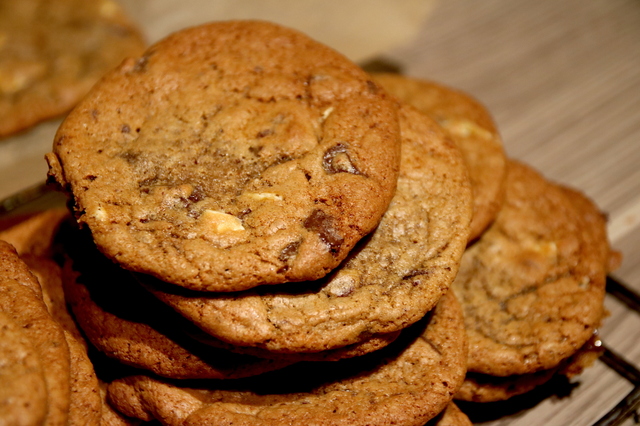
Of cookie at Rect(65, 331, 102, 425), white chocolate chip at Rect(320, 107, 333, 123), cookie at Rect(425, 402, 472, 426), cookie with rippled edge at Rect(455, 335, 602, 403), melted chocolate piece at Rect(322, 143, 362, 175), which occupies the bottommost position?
cookie at Rect(65, 331, 102, 425)

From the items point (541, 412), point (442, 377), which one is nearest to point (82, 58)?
point (442, 377)

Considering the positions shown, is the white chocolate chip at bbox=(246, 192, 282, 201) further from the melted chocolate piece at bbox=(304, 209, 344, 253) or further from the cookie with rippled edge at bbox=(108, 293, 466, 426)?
the cookie with rippled edge at bbox=(108, 293, 466, 426)

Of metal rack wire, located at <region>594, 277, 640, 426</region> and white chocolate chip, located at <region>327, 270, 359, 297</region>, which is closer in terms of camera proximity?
white chocolate chip, located at <region>327, 270, 359, 297</region>

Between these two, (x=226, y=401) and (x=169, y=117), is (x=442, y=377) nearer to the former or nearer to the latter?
(x=226, y=401)

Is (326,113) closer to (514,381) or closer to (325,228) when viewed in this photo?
(325,228)

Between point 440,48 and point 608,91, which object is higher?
point 608,91

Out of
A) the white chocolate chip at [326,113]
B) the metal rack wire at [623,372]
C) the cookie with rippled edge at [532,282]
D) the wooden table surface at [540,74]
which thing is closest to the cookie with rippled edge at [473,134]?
the cookie with rippled edge at [532,282]

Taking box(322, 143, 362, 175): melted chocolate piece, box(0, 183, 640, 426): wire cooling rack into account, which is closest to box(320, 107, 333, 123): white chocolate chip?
box(322, 143, 362, 175): melted chocolate piece
